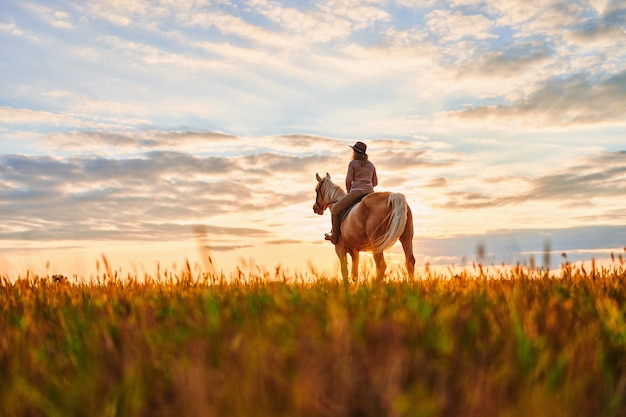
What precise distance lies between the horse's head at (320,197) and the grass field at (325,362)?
11540 millimetres

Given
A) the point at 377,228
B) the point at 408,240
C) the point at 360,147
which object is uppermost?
the point at 360,147

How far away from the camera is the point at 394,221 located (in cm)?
1297

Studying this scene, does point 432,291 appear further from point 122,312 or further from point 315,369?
point 315,369

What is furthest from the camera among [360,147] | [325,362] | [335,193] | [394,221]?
[335,193]

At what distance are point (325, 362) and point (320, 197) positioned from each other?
45.7 feet

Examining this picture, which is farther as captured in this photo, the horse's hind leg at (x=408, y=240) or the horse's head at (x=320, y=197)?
the horse's head at (x=320, y=197)

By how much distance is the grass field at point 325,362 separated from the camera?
2.37 m

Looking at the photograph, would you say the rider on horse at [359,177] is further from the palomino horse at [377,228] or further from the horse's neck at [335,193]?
the horse's neck at [335,193]

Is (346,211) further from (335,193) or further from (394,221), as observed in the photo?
(394,221)

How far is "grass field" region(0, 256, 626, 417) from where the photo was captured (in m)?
2.37

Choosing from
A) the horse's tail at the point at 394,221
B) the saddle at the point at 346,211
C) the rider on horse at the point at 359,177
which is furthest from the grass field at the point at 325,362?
the saddle at the point at 346,211

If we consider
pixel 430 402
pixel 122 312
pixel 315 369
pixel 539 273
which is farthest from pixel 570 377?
pixel 539 273

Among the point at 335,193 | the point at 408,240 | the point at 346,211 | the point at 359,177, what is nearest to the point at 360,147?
the point at 359,177

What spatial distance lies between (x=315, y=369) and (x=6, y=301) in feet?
17.8
